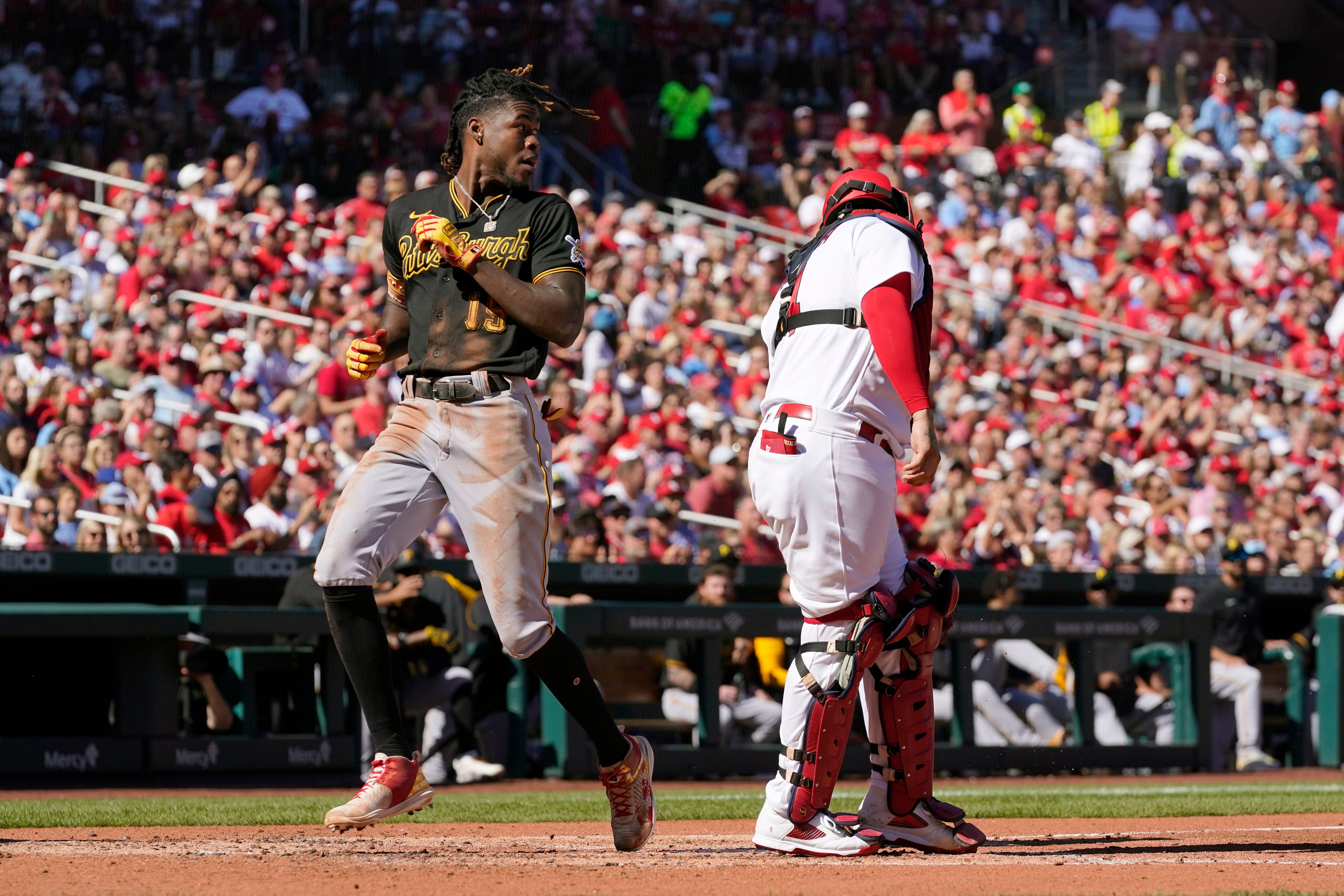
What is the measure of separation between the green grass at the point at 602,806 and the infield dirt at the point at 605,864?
433mm

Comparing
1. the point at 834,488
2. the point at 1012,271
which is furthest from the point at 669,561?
the point at 1012,271

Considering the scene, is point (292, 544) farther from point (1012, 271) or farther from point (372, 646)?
point (1012, 271)

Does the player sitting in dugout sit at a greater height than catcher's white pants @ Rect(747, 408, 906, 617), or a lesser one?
lesser

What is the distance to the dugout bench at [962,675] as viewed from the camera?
9477mm

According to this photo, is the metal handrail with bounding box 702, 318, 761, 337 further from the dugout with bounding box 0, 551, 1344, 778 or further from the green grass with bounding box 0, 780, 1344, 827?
the green grass with bounding box 0, 780, 1344, 827

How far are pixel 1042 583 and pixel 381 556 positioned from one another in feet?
24.8

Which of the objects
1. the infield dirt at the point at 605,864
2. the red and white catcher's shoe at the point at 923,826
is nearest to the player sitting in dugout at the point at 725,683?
the infield dirt at the point at 605,864

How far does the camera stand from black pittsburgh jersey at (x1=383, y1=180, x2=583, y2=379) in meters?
4.81

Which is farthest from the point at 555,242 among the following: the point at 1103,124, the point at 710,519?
the point at 1103,124

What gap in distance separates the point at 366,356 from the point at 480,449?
470 millimetres

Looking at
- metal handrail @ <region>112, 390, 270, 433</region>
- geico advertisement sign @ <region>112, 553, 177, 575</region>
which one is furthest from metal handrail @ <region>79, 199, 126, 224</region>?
geico advertisement sign @ <region>112, 553, 177, 575</region>

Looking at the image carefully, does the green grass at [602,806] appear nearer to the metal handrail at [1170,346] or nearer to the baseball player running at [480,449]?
the baseball player running at [480,449]

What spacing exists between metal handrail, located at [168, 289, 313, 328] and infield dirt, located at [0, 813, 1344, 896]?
8.10 meters

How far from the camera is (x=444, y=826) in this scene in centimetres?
610
